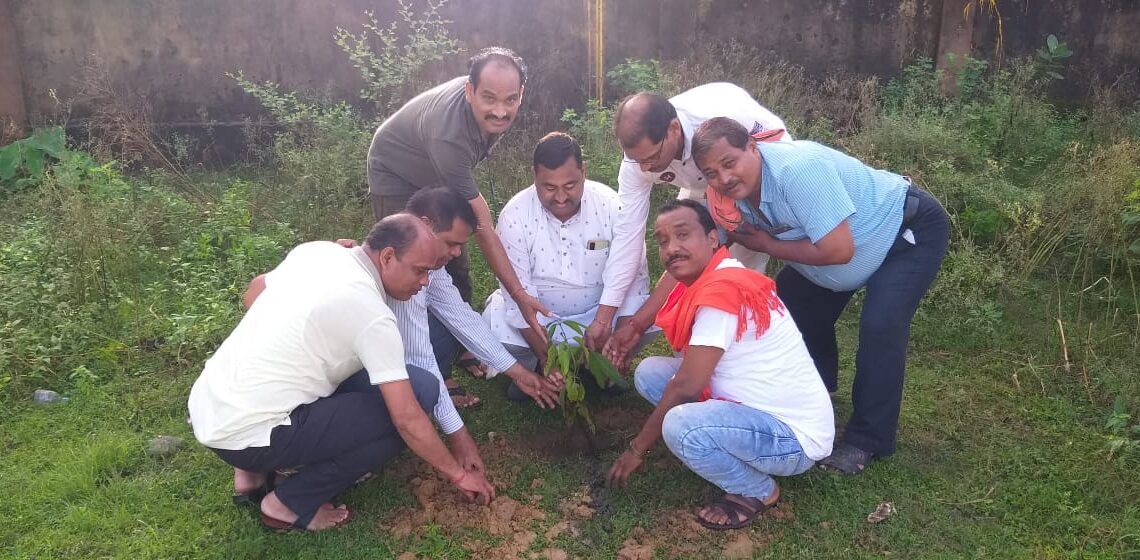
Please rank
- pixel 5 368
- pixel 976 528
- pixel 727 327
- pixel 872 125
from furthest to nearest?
pixel 872 125, pixel 5 368, pixel 976 528, pixel 727 327

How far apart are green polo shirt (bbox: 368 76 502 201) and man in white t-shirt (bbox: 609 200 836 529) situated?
1015 mm

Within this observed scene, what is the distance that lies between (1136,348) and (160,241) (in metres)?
5.83

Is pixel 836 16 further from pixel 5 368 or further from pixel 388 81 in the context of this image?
pixel 5 368

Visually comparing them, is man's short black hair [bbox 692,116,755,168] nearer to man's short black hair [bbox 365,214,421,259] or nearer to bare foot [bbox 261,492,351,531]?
man's short black hair [bbox 365,214,421,259]

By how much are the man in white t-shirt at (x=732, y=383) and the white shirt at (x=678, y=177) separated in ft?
1.57

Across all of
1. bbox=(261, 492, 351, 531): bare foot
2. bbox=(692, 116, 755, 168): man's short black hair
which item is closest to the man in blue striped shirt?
bbox=(692, 116, 755, 168): man's short black hair

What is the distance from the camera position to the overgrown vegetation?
9.32 ft

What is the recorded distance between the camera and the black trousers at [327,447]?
2.62 m

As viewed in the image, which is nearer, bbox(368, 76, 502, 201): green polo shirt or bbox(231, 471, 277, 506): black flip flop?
bbox(231, 471, 277, 506): black flip flop

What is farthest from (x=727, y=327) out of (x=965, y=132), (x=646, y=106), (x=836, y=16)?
(x=836, y=16)

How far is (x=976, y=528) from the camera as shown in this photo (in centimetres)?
282

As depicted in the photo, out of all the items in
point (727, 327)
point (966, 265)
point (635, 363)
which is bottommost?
point (635, 363)

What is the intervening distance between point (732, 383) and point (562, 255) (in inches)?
48.1

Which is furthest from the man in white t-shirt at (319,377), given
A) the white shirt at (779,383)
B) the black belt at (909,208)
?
the black belt at (909,208)
